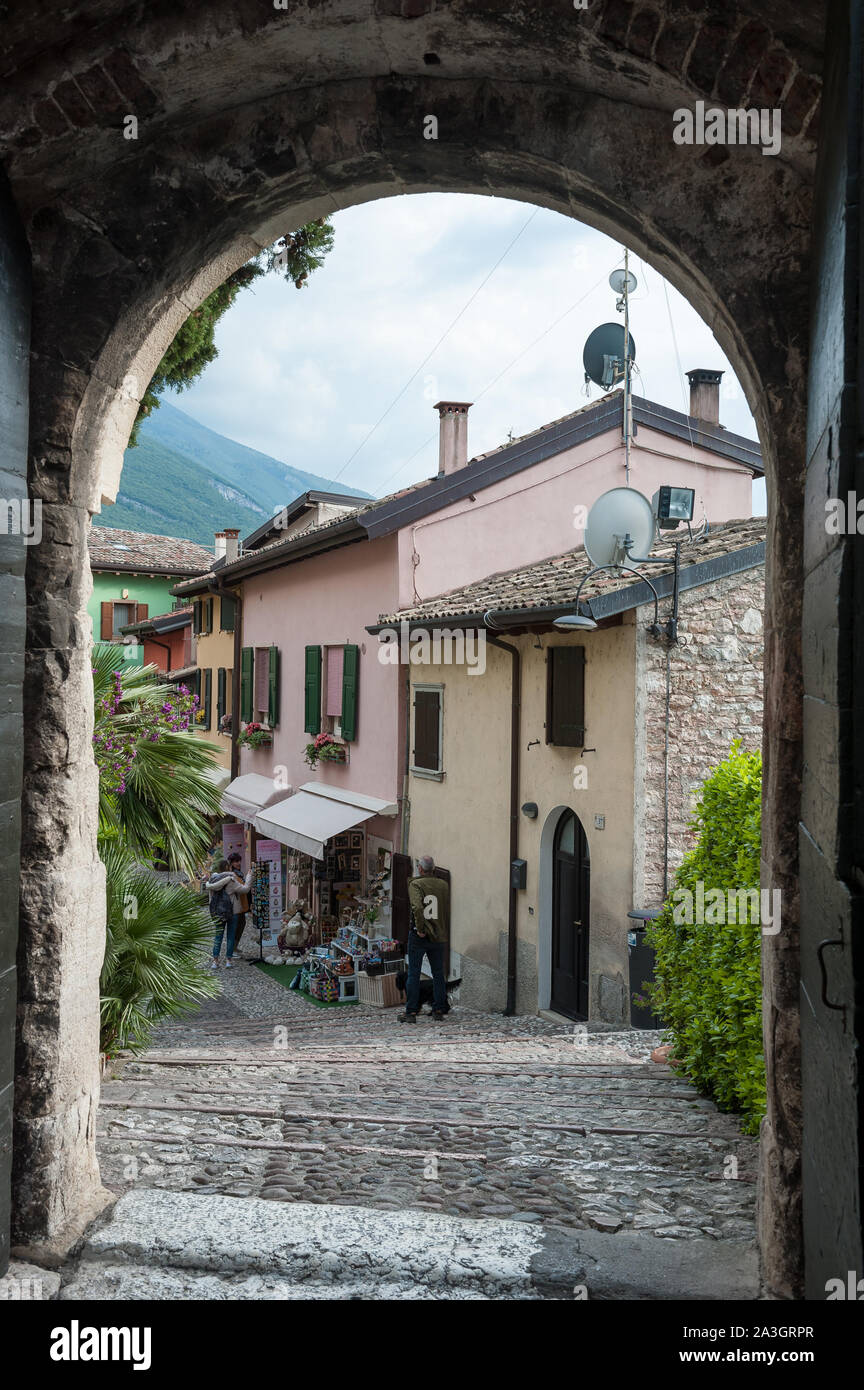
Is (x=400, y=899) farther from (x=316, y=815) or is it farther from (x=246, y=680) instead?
(x=246, y=680)

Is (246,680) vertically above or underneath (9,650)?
above

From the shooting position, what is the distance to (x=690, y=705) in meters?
10.8

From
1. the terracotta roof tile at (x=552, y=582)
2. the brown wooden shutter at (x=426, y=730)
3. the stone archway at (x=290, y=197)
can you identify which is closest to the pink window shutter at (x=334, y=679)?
the terracotta roof tile at (x=552, y=582)

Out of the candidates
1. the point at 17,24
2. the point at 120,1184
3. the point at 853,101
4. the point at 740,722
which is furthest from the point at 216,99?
the point at 740,722

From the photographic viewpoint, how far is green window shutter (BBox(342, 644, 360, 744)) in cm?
1719

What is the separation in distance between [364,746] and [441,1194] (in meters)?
13.0

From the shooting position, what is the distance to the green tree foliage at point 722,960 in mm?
4949

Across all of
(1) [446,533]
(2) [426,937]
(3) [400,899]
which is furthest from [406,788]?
(2) [426,937]

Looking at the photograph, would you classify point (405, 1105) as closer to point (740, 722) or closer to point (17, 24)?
point (17, 24)

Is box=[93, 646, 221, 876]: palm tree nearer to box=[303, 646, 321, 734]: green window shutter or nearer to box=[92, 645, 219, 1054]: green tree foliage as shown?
box=[92, 645, 219, 1054]: green tree foliage

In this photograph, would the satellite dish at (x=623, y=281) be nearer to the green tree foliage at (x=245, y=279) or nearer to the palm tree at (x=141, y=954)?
the green tree foliage at (x=245, y=279)

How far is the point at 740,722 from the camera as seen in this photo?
10984 mm

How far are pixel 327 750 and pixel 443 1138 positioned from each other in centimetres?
1306

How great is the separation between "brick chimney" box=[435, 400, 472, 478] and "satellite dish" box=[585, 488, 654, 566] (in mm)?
7664
